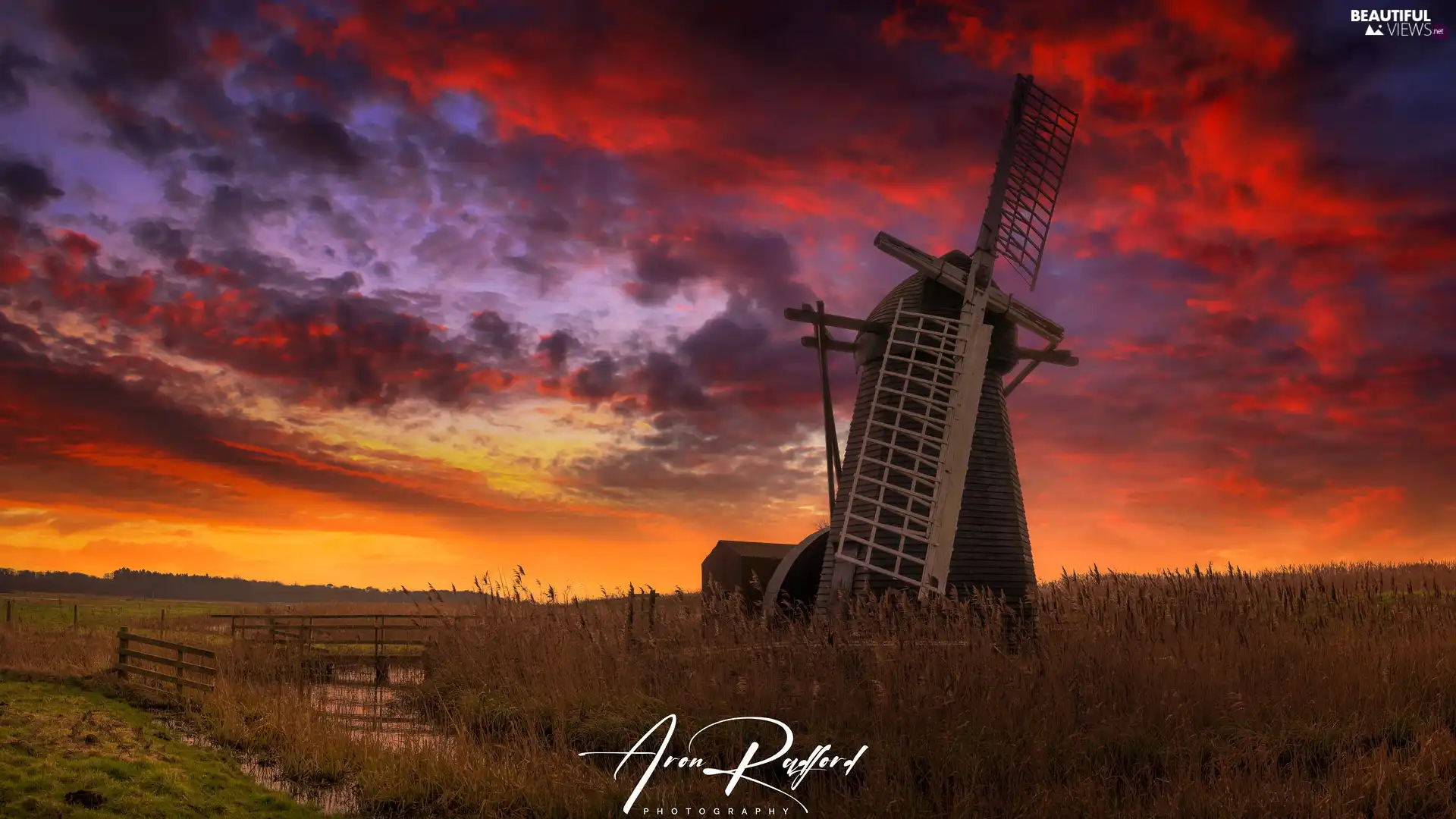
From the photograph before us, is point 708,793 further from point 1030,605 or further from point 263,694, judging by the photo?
point 263,694

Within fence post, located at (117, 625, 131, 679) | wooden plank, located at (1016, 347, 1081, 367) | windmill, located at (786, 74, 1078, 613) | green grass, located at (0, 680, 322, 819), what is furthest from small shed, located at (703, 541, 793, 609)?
fence post, located at (117, 625, 131, 679)

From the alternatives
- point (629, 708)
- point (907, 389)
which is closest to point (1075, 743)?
point (629, 708)

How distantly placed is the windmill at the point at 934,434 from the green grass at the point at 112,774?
26.0 ft

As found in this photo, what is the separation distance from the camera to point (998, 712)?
24.6 feet

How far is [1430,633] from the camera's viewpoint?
32.6ft

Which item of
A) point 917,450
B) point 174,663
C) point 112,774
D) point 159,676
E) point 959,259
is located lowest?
point 159,676

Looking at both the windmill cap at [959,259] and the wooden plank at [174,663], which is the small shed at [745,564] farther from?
the wooden plank at [174,663]

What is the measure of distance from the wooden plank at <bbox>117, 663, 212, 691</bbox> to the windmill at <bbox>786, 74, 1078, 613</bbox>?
441 inches

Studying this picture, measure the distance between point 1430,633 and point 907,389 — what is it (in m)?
7.48

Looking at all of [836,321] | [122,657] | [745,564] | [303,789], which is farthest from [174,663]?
[836,321]

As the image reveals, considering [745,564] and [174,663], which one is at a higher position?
[745,564]

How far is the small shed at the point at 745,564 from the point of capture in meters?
20.5

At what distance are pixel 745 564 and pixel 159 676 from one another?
12138mm

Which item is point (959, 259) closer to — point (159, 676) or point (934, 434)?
point (934, 434)
